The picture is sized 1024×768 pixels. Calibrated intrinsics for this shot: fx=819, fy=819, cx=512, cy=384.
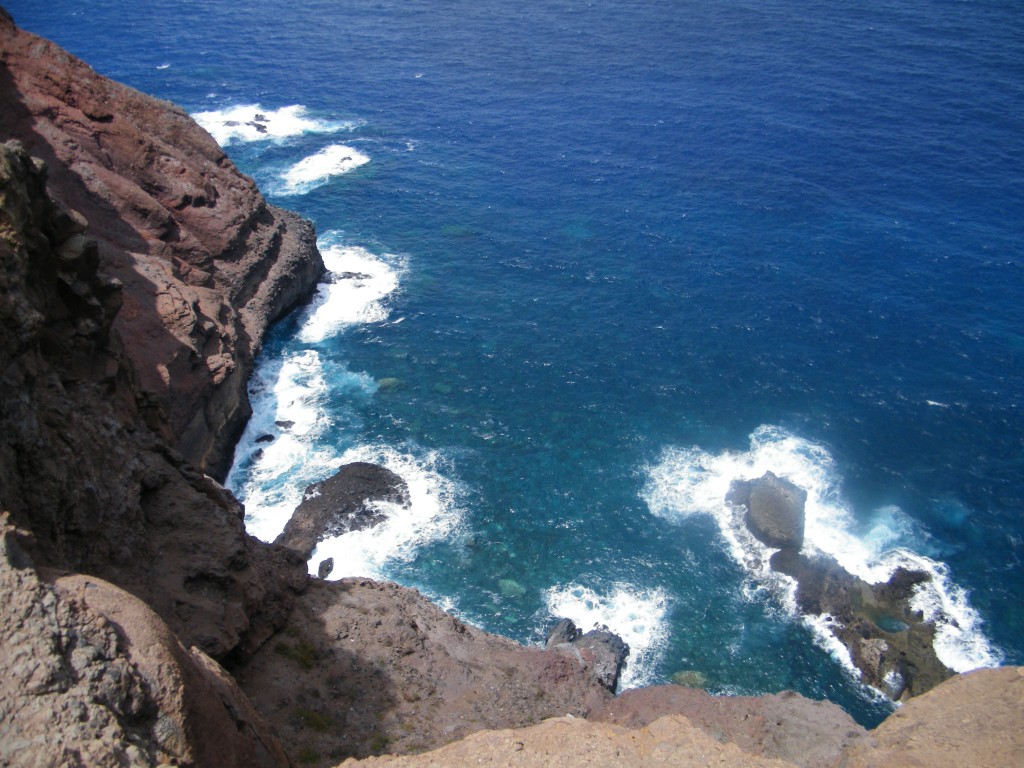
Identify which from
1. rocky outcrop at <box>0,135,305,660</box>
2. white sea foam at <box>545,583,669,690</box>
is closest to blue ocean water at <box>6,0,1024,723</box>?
white sea foam at <box>545,583,669,690</box>

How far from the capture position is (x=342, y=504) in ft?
215

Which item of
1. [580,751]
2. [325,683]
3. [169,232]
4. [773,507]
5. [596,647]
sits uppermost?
[580,751]

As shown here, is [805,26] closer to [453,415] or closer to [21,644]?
[453,415]

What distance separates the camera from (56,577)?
23516mm

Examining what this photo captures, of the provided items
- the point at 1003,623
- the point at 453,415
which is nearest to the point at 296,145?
the point at 453,415

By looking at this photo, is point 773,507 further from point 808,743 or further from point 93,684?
point 93,684

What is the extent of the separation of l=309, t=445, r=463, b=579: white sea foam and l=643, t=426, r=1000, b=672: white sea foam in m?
17.1

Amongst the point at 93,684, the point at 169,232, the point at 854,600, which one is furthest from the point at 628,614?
the point at 169,232

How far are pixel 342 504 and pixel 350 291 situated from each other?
33.2 meters

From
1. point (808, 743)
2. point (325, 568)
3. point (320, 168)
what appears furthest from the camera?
point (320, 168)

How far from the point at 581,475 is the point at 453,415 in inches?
530

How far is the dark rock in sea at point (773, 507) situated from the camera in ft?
214

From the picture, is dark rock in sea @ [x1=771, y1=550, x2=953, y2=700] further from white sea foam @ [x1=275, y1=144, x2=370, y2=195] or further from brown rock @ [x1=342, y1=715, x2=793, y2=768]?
white sea foam @ [x1=275, y1=144, x2=370, y2=195]

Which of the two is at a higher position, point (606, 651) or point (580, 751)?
point (580, 751)
